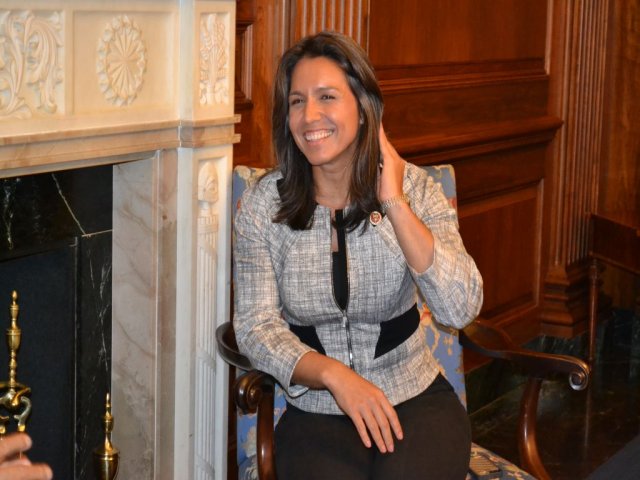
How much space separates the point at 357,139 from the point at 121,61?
59 cm

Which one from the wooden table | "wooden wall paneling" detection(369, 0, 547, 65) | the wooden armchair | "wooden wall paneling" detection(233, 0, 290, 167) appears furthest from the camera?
the wooden table

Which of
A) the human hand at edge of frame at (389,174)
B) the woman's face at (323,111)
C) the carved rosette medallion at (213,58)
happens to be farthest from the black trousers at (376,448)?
the carved rosette medallion at (213,58)

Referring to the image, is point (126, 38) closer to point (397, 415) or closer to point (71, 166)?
point (71, 166)

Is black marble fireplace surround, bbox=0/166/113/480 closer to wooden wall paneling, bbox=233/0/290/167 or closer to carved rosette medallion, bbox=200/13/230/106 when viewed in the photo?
carved rosette medallion, bbox=200/13/230/106

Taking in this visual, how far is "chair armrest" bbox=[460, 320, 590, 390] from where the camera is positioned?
275 cm

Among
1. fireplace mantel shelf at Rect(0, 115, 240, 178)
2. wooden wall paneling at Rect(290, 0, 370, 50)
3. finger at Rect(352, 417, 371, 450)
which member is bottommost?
finger at Rect(352, 417, 371, 450)

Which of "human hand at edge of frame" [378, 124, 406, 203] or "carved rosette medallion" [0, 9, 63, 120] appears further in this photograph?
"human hand at edge of frame" [378, 124, 406, 203]

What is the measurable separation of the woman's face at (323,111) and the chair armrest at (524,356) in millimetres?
708

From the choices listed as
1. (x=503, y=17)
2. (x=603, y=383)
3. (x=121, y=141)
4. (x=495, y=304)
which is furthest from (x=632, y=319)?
(x=121, y=141)

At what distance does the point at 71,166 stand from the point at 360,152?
684 mm

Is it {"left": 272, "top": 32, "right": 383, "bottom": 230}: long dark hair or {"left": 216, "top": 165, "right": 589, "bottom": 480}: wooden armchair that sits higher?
{"left": 272, "top": 32, "right": 383, "bottom": 230}: long dark hair

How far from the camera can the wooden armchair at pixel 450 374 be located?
97.8 inches

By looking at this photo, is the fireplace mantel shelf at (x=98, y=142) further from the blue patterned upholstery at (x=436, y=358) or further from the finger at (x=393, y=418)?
the finger at (x=393, y=418)

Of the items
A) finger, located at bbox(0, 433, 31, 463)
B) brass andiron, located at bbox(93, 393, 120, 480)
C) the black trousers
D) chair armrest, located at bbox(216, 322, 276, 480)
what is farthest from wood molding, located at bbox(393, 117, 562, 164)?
finger, located at bbox(0, 433, 31, 463)
